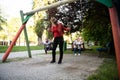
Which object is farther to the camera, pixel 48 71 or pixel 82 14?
pixel 82 14

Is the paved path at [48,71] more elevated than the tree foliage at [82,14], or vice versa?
the tree foliage at [82,14]

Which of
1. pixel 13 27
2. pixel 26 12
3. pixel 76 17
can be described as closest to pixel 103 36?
pixel 76 17

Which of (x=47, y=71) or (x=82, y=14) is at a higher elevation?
(x=82, y=14)

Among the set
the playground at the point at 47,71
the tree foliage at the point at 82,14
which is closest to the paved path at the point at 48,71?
the playground at the point at 47,71

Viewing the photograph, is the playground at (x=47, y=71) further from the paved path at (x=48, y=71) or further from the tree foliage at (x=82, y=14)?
the tree foliage at (x=82, y=14)

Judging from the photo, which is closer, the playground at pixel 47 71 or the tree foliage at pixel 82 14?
the playground at pixel 47 71

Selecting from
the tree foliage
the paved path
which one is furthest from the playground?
the tree foliage

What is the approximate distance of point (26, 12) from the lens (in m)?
11.0

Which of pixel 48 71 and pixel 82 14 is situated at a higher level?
pixel 82 14

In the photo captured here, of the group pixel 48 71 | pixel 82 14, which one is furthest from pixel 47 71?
pixel 82 14

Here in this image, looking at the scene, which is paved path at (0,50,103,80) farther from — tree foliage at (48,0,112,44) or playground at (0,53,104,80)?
tree foliage at (48,0,112,44)

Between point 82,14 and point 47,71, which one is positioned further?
point 82,14

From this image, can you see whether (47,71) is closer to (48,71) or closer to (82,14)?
(48,71)

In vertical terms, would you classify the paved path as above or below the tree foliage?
below
